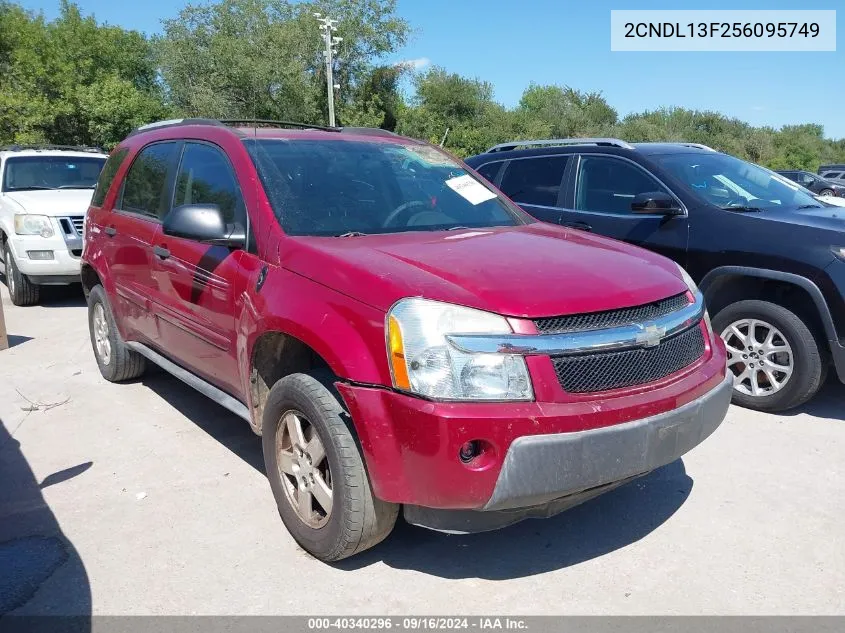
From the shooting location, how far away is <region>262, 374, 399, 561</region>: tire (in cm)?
270

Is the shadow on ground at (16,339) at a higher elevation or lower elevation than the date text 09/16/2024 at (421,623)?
higher

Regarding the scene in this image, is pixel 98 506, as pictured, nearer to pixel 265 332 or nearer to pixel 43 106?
pixel 265 332

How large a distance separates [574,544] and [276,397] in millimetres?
1477

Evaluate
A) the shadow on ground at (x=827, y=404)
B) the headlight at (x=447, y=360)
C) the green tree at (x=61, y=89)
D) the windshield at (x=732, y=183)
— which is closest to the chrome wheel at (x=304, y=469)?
the headlight at (x=447, y=360)

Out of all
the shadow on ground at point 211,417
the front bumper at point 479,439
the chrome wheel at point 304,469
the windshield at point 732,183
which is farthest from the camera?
the windshield at point 732,183

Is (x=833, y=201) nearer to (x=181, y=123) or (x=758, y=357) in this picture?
(x=758, y=357)

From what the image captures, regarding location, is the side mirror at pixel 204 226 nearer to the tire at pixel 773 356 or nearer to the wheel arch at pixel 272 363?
the wheel arch at pixel 272 363

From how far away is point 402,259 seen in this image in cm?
288

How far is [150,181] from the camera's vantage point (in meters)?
4.59

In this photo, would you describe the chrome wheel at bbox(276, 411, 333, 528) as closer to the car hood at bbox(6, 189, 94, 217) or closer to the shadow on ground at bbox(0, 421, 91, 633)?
the shadow on ground at bbox(0, 421, 91, 633)

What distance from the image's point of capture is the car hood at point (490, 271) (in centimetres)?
259

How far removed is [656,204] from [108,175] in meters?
4.03

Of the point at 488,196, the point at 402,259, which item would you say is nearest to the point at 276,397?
the point at 402,259

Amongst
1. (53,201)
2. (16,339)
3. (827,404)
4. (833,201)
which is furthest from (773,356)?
(53,201)
